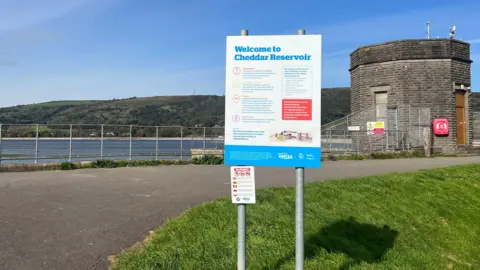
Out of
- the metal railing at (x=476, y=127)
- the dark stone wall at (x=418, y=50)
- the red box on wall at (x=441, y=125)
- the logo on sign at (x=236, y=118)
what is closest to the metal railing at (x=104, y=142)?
the red box on wall at (x=441, y=125)

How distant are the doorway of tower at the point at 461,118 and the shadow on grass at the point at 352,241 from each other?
25020mm

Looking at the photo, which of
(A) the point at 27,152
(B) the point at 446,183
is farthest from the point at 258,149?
(A) the point at 27,152

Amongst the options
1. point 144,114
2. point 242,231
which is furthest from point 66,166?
point 144,114

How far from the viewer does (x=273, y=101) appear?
376 centimetres

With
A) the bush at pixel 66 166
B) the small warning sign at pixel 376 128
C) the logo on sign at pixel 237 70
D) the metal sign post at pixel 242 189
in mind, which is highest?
the small warning sign at pixel 376 128

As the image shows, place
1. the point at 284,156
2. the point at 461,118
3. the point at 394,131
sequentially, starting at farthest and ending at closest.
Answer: the point at 461,118
the point at 394,131
the point at 284,156

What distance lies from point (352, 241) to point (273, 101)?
357 cm

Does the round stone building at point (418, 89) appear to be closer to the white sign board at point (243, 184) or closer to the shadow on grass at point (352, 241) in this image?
the shadow on grass at point (352, 241)

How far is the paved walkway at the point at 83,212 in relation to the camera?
16.2 ft

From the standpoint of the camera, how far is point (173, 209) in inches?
297

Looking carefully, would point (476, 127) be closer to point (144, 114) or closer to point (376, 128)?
point (376, 128)

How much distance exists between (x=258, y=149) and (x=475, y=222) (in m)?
8.24

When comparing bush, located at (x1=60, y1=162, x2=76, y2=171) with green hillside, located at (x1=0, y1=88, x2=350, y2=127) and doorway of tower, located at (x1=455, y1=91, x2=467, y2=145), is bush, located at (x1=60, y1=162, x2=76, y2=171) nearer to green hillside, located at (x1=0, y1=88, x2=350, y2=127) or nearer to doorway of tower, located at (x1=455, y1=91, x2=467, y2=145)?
green hillside, located at (x1=0, y1=88, x2=350, y2=127)

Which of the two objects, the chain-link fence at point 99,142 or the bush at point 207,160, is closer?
the chain-link fence at point 99,142
